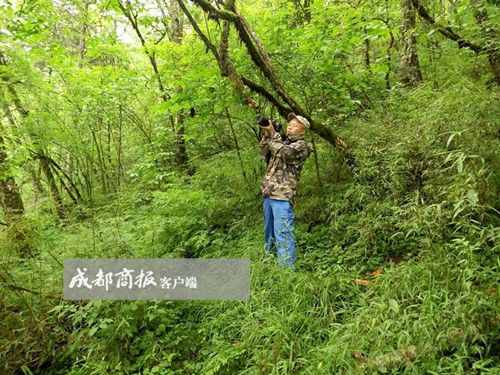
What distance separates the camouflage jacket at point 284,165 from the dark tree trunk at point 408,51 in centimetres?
218

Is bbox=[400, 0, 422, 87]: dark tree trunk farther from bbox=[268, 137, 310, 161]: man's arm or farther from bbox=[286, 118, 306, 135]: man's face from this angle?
bbox=[268, 137, 310, 161]: man's arm

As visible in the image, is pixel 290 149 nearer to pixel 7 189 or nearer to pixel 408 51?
pixel 408 51

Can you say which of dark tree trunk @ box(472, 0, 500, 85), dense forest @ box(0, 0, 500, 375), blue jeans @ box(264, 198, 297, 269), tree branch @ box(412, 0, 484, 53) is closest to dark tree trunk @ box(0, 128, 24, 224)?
dense forest @ box(0, 0, 500, 375)

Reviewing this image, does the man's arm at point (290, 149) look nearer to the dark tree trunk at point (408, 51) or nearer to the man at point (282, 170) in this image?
the man at point (282, 170)

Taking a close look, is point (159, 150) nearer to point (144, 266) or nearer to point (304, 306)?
point (144, 266)

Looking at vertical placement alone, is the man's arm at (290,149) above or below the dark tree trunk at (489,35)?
below

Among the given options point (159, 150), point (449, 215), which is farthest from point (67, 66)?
point (449, 215)

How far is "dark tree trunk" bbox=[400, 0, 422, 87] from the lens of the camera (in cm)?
474

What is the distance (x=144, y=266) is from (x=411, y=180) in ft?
9.51

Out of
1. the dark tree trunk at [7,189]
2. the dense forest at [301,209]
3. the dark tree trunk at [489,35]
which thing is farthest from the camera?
the dark tree trunk at [7,189]

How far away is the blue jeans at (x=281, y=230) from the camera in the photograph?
12.3 feet

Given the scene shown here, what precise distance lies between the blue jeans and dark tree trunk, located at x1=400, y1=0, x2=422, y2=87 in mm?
2862

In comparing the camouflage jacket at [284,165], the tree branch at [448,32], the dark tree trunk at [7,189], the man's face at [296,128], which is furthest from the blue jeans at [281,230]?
the dark tree trunk at [7,189]

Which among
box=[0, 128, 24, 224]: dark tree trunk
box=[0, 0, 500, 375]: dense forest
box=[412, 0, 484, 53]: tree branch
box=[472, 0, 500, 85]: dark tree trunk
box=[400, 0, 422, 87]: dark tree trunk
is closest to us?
box=[0, 0, 500, 375]: dense forest
